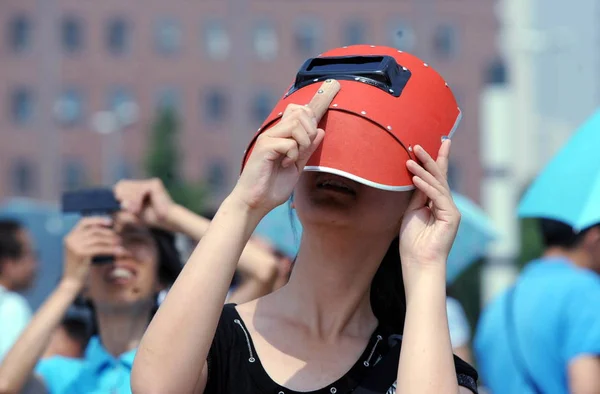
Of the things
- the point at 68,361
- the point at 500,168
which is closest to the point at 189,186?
the point at 500,168

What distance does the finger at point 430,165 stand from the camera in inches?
90.8

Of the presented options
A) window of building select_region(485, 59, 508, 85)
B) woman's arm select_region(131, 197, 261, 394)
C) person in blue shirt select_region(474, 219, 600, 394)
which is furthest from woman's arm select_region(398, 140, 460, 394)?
window of building select_region(485, 59, 508, 85)

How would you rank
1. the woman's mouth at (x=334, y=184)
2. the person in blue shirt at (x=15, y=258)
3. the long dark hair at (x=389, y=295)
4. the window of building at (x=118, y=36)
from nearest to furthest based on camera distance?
the woman's mouth at (x=334, y=184), the long dark hair at (x=389, y=295), the person in blue shirt at (x=15, y=258), the window of building at (x=118, y=36)

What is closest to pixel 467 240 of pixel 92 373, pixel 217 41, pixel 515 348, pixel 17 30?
pixel 515 348

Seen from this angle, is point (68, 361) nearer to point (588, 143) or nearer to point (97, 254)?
point (97, 254)

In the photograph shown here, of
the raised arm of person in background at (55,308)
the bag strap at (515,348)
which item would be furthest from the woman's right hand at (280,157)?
the bag strap at (515,348)

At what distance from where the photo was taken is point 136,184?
353cm

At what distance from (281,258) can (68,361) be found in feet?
12.1

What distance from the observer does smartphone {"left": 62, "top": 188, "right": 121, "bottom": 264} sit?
3.54 meters

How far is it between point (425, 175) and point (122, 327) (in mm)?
1720

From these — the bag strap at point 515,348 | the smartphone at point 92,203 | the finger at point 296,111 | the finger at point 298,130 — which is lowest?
the bag strap at point 515,348

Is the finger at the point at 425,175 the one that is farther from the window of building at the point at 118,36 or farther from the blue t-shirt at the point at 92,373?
the window of building at the point at 118,36

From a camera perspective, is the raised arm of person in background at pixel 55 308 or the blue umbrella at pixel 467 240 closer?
the raised arm of person in background at pixel 55 308

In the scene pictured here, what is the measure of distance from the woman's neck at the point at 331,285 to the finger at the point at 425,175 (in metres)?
0.23
